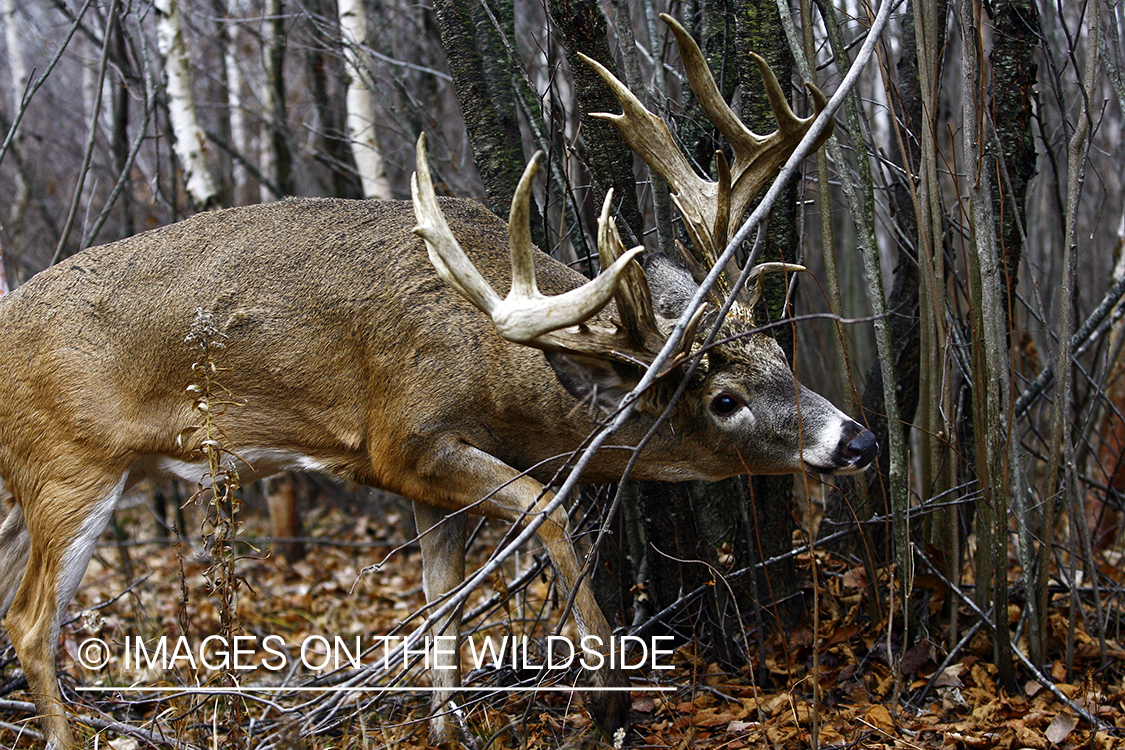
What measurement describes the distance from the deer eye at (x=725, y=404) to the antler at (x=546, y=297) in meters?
0.46

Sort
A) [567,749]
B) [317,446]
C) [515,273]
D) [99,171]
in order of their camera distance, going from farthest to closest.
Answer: [99,171]
[317,446]
[567,749]
[515,273]

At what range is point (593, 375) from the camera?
3943 mm

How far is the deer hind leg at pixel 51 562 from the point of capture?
459 centimetres

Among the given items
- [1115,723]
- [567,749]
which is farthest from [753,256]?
[1115,723]

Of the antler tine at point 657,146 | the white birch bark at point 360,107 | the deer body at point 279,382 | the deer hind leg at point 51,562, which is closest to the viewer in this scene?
the antler tine at point 657,146

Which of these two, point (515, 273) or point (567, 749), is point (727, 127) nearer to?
point (515, 273)

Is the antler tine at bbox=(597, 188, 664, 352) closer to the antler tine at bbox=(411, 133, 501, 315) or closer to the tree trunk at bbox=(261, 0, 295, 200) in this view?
the antler tine at bbox=(411, 133, 501, 315)

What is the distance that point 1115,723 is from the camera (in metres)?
3.94

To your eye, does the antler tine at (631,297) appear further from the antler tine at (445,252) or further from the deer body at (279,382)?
the deer body at (279,382)

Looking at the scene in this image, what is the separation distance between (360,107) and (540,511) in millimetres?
5781

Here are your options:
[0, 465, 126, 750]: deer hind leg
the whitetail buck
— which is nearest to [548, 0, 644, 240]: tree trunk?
the whitetail buck

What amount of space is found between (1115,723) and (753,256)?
2587 mm

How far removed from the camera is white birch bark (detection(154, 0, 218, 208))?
7688mm

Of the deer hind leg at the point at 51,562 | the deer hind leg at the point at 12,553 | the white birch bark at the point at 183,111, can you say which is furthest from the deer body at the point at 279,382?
the white birch bark at the point at 183,111
